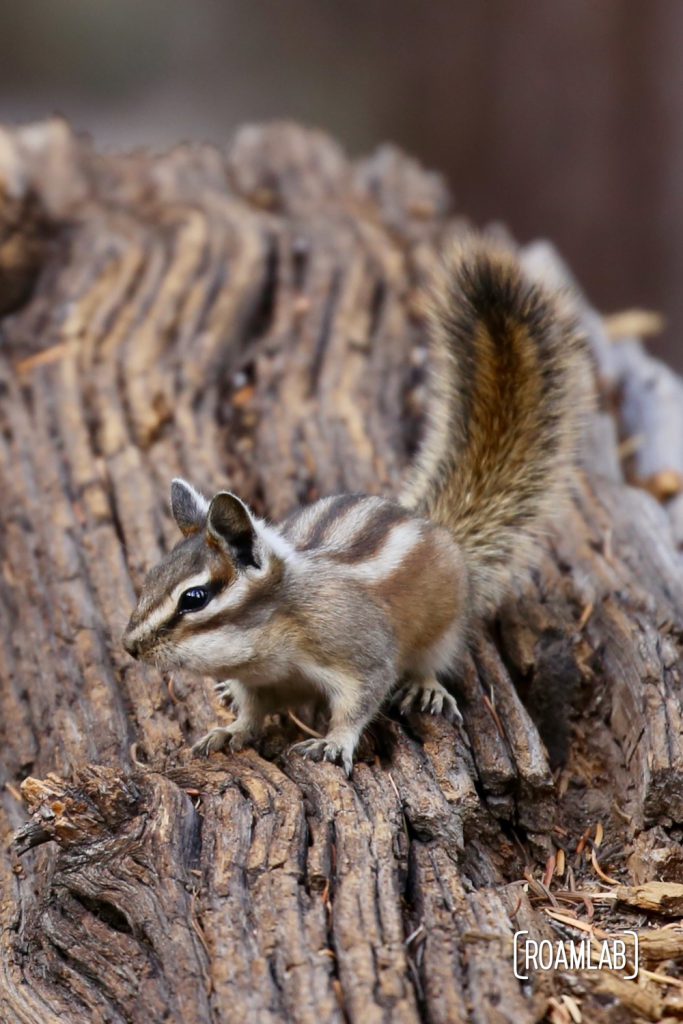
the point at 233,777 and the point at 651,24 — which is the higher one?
the point at 651,24

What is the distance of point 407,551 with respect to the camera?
9.47ft

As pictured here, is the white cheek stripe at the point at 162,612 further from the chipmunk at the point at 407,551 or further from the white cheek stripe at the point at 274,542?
the white cheek stripe at the point at 274,542

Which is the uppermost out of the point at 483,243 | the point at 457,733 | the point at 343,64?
Answer: the point at 343,64

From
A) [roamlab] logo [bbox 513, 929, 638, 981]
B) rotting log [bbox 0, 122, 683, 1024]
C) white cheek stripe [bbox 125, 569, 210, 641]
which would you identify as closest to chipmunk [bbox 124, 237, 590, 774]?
white cheek stripe [bbox 125, 569, 210, 641]

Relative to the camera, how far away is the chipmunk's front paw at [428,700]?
2.91 meters

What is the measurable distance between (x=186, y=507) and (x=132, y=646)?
397mm

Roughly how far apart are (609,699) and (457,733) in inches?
19.8

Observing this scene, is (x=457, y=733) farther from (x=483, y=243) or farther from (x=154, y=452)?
(x=154, y=452)

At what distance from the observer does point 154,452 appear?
13.7ft

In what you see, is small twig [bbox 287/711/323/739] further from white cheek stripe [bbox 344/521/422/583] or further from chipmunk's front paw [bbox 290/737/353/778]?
white cheek stripe [bbox 344/521/422/583]

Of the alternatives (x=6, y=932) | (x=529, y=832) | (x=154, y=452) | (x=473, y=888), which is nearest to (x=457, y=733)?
(x=529, y=832)

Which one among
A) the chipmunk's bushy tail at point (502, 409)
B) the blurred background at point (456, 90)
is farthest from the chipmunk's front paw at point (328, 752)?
the blurred background at point (456, 90)

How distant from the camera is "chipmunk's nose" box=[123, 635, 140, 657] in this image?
8.64ft

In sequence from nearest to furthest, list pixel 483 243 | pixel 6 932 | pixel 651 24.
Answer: pixel 6 932 < pixel 483 243 < pixel 651 24
